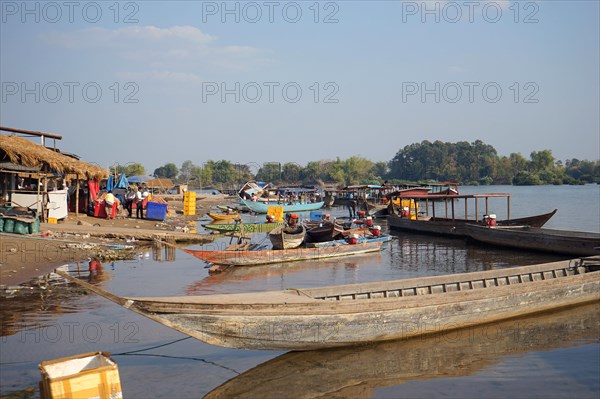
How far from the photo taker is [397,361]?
890 cm

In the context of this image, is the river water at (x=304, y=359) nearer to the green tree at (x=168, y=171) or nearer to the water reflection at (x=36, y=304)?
the water reflection at (x=36, y=304)

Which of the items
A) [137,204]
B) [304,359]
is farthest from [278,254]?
[137,204]

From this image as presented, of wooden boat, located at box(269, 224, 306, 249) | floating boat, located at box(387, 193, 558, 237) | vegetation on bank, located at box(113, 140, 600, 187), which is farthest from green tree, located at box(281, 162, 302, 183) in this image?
wooden boat, located at box(269, 224, 306, 249)

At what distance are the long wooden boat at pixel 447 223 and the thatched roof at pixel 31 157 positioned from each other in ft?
59.9

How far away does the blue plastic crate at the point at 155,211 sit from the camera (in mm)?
29002

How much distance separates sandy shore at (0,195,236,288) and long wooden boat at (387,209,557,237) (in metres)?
12.6

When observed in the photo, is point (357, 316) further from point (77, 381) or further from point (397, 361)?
point (77, 381)

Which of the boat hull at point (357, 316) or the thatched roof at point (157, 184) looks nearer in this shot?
the boat hull at point (357, 316)

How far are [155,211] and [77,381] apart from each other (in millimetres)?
24265

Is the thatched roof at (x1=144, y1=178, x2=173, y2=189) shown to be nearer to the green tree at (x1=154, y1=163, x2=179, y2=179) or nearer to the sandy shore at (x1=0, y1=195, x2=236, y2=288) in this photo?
the sandy shore at (x1=0, y1=195, x2=236, y2=288)

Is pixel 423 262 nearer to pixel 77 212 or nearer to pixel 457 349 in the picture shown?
pixel 457 349

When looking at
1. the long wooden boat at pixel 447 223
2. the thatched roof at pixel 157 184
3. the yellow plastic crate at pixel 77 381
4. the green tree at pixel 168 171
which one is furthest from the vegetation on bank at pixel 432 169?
the yellow plastic crate at pixel 77 381

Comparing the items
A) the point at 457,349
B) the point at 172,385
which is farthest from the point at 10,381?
the point at 457,349

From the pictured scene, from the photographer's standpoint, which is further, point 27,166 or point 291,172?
point 291,172
